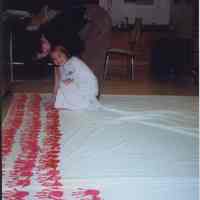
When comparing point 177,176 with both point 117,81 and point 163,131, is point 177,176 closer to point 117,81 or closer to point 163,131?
point 163,131

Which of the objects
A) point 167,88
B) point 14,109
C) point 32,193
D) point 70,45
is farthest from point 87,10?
point 32,193

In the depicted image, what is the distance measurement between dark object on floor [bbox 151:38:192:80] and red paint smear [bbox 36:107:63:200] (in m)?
3.52

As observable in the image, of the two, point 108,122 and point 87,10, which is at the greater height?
point 87,10

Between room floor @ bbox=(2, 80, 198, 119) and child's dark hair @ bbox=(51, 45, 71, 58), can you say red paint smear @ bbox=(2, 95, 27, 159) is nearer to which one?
room floor @ bbox=(2, 80, 198, 119)

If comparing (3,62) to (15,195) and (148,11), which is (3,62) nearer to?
(15,195)

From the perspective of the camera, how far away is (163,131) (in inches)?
119

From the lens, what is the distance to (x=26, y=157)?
235cm

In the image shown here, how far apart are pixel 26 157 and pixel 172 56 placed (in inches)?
176

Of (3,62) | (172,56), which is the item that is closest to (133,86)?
(172,56)

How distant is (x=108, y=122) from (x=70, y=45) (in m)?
0.87

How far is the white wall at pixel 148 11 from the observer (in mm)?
7883

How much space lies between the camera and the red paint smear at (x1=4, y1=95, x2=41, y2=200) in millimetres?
1895

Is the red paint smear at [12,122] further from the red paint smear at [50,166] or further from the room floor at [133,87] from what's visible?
the room floor at [133,87]

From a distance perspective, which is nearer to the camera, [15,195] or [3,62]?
[15,195]
